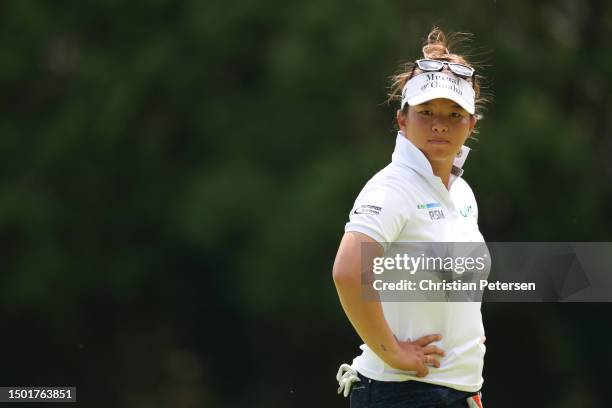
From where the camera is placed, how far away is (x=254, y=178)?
44.1ft

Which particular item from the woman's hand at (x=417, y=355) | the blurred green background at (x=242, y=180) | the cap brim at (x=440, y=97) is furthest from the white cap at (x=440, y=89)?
the blurred green background at (x=242, y=180)

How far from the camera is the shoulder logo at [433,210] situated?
388cm

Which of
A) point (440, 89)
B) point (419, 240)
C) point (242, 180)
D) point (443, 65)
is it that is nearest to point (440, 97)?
point (440, 89)

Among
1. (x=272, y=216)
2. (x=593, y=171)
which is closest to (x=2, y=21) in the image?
(x=272, y=216)

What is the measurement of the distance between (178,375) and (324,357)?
1958mm

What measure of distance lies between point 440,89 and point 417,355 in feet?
2.66

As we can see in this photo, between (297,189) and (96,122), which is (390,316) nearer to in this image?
(297,189)

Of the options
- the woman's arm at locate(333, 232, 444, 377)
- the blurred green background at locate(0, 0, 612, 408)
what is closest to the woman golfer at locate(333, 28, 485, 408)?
the woman's arm at locate(333, 232, 444, 377)

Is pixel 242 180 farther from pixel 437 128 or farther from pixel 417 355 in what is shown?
pixel 417 355

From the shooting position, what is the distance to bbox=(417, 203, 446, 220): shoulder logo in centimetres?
388

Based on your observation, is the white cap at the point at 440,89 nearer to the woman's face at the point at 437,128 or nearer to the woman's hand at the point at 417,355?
the woman's face at the point at 437,128

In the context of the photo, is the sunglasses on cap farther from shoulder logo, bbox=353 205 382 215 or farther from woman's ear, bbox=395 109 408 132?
shoulder logo, bbox=353 205 382 215

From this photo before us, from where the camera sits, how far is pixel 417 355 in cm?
381

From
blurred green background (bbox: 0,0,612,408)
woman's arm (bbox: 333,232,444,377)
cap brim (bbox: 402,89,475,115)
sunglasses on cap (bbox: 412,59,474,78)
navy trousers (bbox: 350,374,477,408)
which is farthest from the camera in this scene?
blurred green background (bbox: 0,0,612,408)
